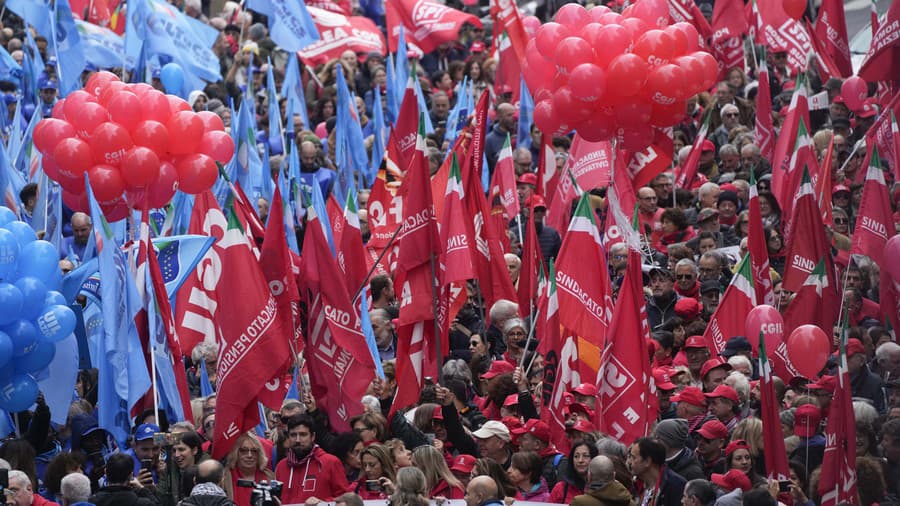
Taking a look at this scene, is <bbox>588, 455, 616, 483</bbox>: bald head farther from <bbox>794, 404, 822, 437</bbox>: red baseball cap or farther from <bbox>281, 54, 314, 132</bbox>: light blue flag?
<bbox>281, 54, 314, 132</bbox>: light blue flag

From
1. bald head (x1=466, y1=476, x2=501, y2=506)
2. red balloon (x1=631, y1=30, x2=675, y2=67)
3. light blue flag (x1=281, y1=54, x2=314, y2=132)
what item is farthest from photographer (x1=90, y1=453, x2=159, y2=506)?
light blue flag (x1=281, y1=54, x2=314, y2=132)

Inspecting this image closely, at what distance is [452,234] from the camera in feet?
46.7

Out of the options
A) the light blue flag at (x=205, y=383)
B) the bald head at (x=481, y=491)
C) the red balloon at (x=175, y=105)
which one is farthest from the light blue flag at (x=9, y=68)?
the bald head at (x=481, y=491)

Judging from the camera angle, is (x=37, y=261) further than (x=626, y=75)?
No

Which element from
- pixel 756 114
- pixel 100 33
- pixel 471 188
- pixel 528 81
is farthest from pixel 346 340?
pixel 100 33

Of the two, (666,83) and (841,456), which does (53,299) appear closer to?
(666,83)

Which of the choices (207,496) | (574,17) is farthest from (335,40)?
(207,496)

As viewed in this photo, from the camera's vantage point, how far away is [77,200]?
14906 millimetres

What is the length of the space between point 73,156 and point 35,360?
2.16 m

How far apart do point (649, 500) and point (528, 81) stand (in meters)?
6.90

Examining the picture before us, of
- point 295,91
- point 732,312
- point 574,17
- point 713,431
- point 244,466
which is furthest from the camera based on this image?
point 295,91

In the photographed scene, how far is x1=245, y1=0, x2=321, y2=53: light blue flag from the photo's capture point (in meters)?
21.6

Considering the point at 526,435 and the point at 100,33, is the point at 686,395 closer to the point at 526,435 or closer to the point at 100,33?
the point at 526,435

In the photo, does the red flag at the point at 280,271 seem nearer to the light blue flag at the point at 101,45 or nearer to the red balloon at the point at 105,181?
the red balloon at the point at 105,181
